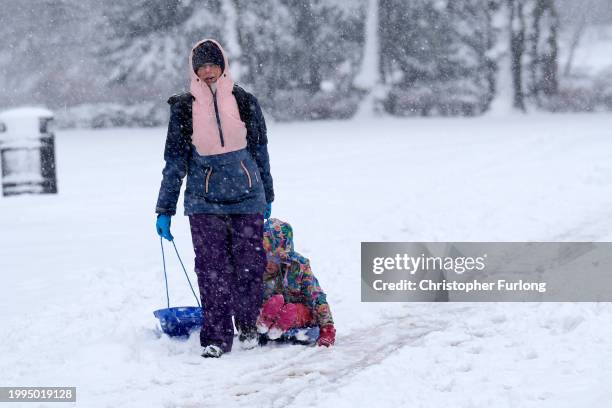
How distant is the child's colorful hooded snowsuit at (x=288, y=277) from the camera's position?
20.2 ft

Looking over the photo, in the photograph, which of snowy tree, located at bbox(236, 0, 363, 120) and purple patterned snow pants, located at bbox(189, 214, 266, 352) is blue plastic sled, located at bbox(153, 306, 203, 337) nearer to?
purple patterned snow pants, located at bbox(189, 214, 266, 352)

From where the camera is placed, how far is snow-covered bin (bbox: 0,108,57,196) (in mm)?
13594

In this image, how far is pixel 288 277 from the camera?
20.5 ft

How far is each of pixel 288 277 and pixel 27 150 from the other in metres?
8.59

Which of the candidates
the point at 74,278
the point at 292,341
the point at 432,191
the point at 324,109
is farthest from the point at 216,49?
the point at 324,109

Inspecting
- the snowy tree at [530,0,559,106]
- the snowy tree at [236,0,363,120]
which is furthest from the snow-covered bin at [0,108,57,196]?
the snowy tree at [530,0,559,106]

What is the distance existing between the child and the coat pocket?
57cm

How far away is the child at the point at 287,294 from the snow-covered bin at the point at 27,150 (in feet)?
27.2

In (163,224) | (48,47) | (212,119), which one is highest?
(48,47)

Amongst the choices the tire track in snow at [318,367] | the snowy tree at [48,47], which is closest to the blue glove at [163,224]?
the tire track in snow at [318,367]

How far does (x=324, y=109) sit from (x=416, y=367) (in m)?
23.4

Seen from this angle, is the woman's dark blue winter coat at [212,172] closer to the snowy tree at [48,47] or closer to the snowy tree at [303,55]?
the snowy tree at [303,55]

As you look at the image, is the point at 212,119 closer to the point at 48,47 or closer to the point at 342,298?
the point at 342,298

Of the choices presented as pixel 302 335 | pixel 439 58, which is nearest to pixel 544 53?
pixel 439 58
